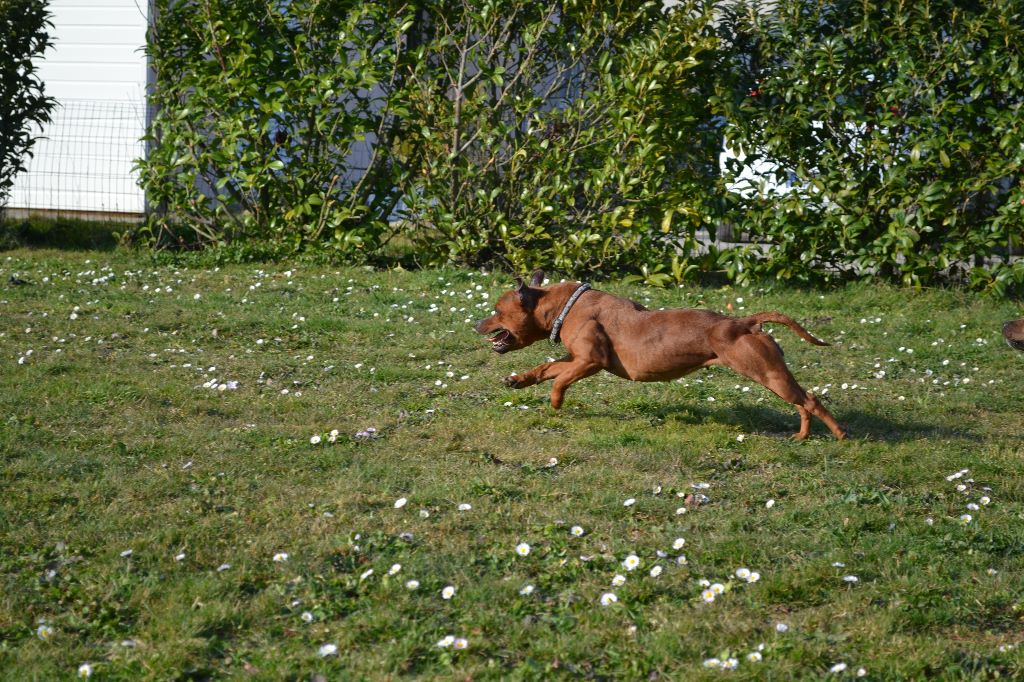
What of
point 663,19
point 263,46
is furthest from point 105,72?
point 663,19

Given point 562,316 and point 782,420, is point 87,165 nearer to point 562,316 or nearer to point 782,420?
point 562,316

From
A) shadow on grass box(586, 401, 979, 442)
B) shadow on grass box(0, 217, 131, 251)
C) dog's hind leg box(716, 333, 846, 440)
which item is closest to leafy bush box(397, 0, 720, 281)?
shadow on grass box(586, 401, 979, 442)

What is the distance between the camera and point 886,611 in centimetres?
381

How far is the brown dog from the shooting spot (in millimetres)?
5848

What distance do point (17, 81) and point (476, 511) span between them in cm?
1004

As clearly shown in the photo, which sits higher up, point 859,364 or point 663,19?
point 663,19

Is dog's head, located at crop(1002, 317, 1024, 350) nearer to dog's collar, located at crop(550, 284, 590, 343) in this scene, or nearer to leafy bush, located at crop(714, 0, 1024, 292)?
dog's collar, located at crop(550, 284, 590, 343)

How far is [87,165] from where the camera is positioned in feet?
47.6

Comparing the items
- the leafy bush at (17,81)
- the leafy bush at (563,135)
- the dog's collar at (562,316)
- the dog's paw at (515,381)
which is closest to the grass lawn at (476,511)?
the dog's paw at (515,381)

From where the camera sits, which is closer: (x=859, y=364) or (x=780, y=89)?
(x=859, y=364)

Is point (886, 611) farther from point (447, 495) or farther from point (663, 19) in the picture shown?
point (663, 19)

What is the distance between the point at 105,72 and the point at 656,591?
45.1 ft

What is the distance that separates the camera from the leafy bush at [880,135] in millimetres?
9508

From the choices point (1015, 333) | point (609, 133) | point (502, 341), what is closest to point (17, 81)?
point (609, 133)
